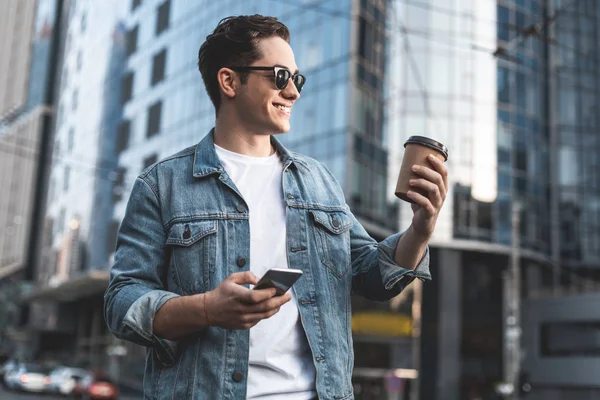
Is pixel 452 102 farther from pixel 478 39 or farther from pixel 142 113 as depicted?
pixel 142 113

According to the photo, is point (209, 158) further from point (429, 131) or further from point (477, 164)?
point (477, 164)

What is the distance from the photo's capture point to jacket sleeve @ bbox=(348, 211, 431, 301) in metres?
2.40

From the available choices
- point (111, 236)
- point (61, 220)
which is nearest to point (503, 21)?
point (111, 236)

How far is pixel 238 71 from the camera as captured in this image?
2562 millimetres

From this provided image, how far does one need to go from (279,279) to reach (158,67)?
130ft

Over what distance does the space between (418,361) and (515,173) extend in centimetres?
926

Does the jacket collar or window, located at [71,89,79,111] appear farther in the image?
window, located at [71,89,79,111]

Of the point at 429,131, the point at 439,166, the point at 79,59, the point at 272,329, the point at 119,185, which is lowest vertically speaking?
the point at 272,329

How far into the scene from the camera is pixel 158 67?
40.4 m

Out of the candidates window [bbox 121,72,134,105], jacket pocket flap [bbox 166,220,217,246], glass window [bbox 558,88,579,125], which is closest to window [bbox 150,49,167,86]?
window [bbox 121,72,134,105]

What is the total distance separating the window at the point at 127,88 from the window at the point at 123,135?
1329 mm

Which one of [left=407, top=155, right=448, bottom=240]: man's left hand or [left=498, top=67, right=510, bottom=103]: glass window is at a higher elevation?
[left=498, top=67, right=510, bottom=103]: glass window

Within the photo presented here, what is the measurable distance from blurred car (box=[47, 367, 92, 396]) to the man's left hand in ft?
110

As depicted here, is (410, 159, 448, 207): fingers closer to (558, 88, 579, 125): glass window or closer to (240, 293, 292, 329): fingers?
(240, 293, 292, 329): fingers
